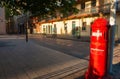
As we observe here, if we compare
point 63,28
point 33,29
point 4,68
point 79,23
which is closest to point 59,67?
point 4,68

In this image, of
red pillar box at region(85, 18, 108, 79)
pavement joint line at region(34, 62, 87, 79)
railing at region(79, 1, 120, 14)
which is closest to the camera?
red pillar box at region(85, 18, 108, 79)

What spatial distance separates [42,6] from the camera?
8.84 meters

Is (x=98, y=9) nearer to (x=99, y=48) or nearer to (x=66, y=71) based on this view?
(x=66, y=71)

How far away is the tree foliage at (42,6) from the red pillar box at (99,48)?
2032 millimetres

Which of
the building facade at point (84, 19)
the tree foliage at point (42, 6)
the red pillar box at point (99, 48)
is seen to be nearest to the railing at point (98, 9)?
the building facade at point (84, 19)

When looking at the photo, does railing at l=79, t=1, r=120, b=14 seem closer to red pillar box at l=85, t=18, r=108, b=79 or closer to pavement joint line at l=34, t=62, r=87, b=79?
pavement joint line at l=34, t=62, r=87, b=79

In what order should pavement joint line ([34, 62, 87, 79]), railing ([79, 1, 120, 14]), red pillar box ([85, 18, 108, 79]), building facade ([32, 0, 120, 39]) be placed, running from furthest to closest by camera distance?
1. building facade ([32, 0, 120, 39])
2. railing ([79, 1, 120, 14])
3. pavement joint line ([34, 62, 87, 79])
4. red pillar box ([85, 18, 108, 79])

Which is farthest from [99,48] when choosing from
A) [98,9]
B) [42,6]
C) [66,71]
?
[98,9]

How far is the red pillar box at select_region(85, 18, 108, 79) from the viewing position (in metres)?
6.75

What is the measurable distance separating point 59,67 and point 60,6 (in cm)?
255

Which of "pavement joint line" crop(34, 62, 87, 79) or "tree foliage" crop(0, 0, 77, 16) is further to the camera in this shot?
"tree foliage" crop(0, 0, 77, 16)

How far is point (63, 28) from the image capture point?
1820 inches

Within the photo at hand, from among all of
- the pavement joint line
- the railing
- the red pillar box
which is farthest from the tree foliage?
the railing

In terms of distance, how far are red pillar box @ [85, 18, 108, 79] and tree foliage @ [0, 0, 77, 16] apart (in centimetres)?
203
